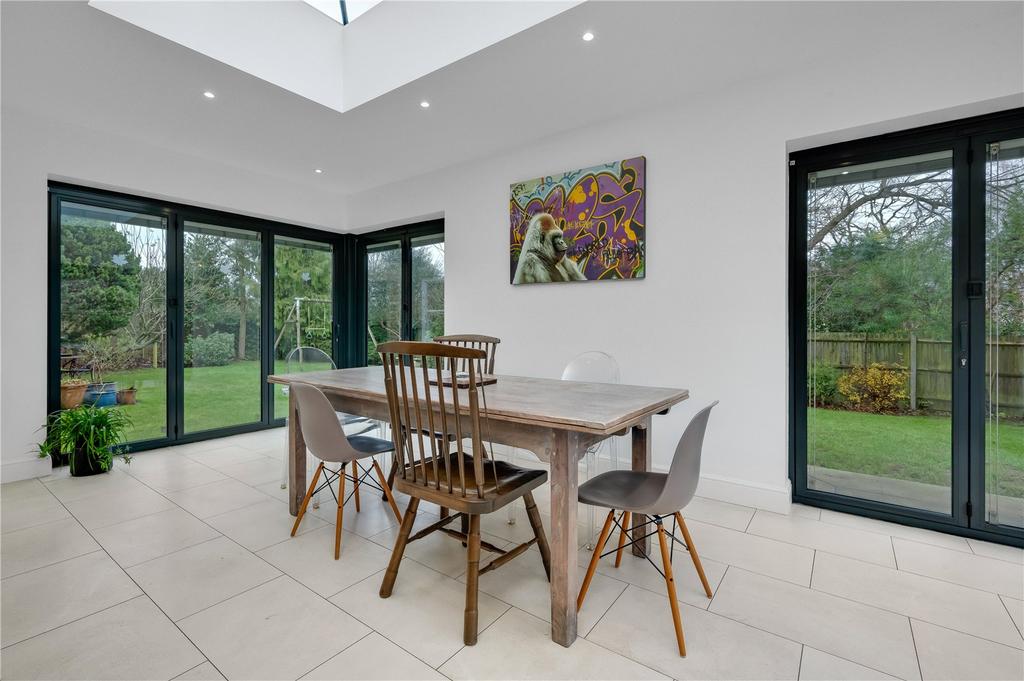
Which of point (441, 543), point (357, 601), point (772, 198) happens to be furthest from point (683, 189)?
point (357, 601)

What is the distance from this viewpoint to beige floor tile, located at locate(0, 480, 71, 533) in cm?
255

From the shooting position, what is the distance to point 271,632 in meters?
1.65

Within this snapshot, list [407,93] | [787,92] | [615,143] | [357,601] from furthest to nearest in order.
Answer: [615,143], [407,93], [787,92], [357,601]

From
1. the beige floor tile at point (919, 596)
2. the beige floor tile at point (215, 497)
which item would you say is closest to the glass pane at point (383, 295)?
the beige floor tile at point (215, 497)

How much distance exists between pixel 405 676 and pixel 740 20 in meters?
3.14

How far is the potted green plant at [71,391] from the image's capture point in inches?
141

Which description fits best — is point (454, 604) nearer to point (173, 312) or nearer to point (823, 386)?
point (823, 386)

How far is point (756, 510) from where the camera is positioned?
2.79 metres

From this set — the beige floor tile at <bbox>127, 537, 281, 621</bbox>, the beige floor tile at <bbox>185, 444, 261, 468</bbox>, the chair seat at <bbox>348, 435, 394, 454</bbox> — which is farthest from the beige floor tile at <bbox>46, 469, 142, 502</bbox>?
the chair seat at <bbox>348, 435, 394, 454</bbox>

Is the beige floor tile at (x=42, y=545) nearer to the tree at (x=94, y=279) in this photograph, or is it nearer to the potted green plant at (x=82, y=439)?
the potted green plant at (x=82, y=439)

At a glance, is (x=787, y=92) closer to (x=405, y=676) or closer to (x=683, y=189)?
(x=683, y=189)

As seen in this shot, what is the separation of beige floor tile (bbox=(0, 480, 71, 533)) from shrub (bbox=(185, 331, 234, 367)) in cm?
146

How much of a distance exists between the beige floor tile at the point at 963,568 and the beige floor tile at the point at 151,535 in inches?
137

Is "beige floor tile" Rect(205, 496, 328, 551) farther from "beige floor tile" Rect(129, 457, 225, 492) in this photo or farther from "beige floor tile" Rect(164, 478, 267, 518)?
"beige floor tile" Rect(129, 457, 225, 492)
